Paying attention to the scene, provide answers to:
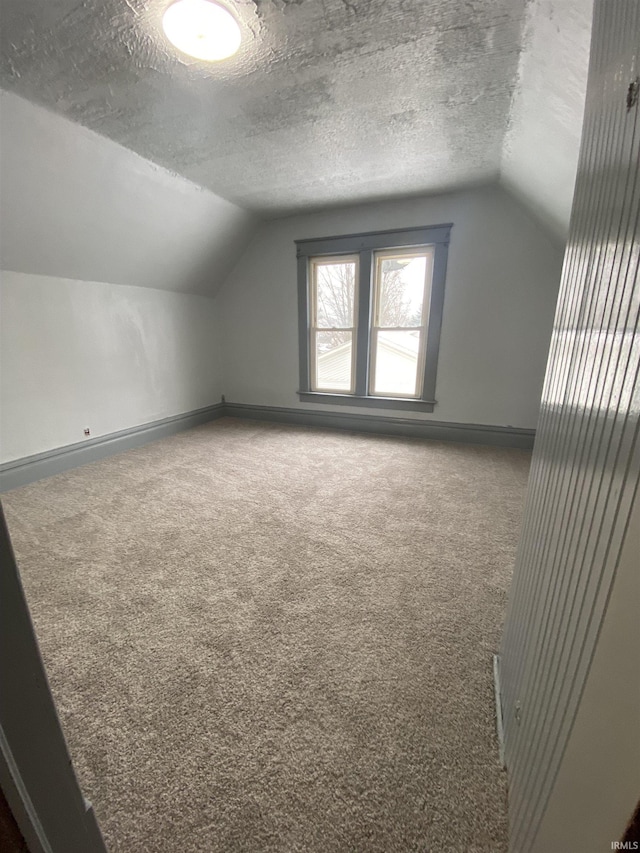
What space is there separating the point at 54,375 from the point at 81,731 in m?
2.76

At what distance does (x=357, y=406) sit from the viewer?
386cm

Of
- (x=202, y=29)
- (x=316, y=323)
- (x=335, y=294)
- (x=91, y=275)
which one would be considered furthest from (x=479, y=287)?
(x=91, y=275)

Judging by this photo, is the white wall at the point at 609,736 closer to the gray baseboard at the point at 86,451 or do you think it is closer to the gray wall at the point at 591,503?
the gray wall at the point at 591,503

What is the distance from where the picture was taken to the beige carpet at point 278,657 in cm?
81

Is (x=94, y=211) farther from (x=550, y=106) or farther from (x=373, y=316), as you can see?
(x=550, y=106)

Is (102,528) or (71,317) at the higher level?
(71,317)

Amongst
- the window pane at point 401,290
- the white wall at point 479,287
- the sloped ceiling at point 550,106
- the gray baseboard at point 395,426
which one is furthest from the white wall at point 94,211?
the sloped ceiling at point 550,106

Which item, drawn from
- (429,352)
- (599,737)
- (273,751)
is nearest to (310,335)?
(429,352)

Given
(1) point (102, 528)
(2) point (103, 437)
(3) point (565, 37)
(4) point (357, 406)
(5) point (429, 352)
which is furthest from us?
(4) point (357, 406)

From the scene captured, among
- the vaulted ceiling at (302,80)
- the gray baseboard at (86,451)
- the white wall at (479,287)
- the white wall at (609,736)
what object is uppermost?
the vaulted ceiling at (302,80)

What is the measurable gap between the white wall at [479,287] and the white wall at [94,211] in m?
0.70

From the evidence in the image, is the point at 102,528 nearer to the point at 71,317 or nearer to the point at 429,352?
the point at 71,317

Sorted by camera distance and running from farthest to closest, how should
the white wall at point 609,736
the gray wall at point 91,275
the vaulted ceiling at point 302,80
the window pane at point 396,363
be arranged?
the window pane at point 396,363 < the gray wall at point 91,275 < the vaulted ceiling at point 302,80 < the white wall at point 609,736

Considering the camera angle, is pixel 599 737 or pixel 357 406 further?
pixel 357 406
